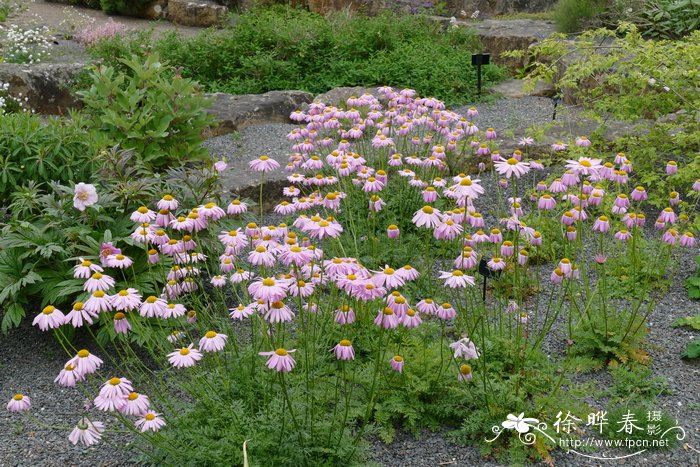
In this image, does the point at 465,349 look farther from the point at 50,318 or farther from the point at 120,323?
the point at 50,318

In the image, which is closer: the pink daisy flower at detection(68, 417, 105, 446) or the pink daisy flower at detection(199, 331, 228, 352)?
the pink daisy flower at detection(68, 417, 105, 446)

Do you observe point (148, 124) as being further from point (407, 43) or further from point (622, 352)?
point (407, 43)

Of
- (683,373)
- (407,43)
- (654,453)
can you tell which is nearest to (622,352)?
(683,373)

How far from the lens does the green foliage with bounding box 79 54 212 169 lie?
4.37 metres

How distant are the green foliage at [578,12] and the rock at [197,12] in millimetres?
5276

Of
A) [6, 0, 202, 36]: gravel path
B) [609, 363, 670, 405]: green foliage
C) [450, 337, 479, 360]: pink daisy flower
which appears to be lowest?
[609, 363, 670, 405]: green foliage

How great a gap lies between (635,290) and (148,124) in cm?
304

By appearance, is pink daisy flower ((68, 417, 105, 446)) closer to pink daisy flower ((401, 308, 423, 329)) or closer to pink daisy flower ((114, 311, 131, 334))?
pink daisy flower ((114, 311, 131, 334))

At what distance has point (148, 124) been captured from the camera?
4.47 meters

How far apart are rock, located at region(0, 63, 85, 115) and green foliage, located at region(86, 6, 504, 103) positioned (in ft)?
1.73

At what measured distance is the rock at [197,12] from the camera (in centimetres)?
1105

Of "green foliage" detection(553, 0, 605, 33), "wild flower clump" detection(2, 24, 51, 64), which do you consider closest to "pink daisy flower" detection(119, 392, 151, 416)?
"wild flower clump" detection(2, 24, 51, 64)

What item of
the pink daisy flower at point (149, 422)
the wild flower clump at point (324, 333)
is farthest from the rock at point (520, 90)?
the pink daisy flower at point (149, 422)

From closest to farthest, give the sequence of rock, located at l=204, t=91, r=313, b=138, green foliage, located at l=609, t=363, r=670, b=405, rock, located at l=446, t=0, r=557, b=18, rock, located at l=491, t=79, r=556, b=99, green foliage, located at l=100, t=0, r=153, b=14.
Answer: green foliage, located at l=609, t=363, r=670, b=405 < rock, located at l=204, t=91, r=313, b=138 < rock, located at l=491, t=79, r=556, b=99 < rock, located at l=446, t=0, r=557, b=18 < green foliage, located at l=100, t=0, r=153, b=14
